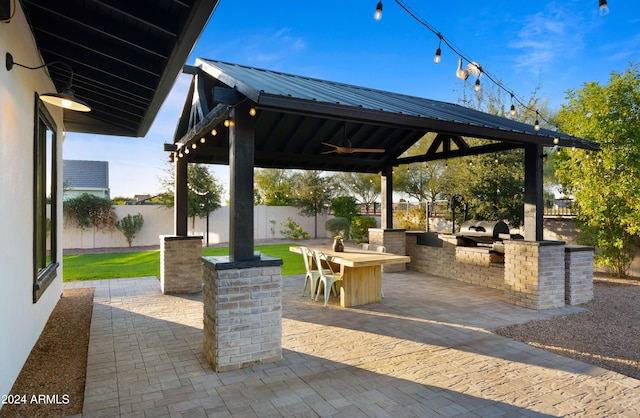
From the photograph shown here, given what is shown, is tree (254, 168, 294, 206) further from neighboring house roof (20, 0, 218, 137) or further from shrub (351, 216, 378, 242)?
neighboring house roof (20, 0, 218, 137)

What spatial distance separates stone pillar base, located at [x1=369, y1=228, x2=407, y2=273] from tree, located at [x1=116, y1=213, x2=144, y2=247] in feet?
36.1

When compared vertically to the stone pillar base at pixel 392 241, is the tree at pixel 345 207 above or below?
above

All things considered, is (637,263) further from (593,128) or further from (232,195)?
(232,195)

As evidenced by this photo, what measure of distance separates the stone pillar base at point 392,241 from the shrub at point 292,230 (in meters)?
9.69

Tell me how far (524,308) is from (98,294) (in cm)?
790

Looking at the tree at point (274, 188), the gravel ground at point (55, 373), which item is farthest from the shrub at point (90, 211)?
the gravel ground at point (55, 373)

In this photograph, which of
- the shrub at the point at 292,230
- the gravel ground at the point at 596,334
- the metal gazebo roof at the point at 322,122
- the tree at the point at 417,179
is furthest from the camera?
the tree at the point at 417,179

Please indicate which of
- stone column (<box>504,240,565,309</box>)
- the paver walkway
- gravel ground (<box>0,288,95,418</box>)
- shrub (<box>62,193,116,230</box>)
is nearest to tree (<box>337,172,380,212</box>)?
shrub (<box>62,193,116,230</box>)

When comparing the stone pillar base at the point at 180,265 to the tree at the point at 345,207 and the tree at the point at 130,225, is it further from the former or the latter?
the tree at the point at 345,207

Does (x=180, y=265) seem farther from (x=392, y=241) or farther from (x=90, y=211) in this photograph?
(x=90, y=211)

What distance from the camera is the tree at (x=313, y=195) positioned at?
64.1 ft

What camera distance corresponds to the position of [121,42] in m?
4.04

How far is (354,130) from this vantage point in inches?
349

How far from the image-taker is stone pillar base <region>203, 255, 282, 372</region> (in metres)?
3.78
